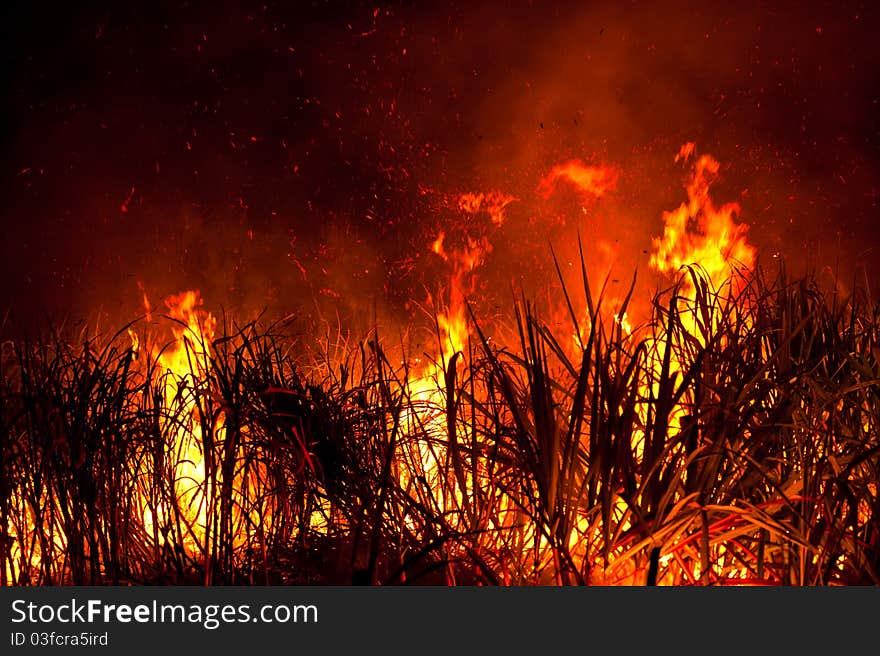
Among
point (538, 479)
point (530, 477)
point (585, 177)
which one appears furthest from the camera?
point (585, 177)

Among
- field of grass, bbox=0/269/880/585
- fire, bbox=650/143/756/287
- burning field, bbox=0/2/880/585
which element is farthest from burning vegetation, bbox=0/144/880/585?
fire, bbox=650/143/756/287

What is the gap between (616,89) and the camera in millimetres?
5395

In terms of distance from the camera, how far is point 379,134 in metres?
5.69

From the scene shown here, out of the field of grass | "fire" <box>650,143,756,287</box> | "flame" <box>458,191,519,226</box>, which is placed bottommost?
the field of grass

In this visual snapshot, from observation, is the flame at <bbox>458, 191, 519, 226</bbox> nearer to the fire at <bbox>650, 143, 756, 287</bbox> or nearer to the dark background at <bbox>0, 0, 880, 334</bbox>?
the dark background at <bbox>0, 0, 880, 334</bbox>

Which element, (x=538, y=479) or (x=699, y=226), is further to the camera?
(x=699, y=226)

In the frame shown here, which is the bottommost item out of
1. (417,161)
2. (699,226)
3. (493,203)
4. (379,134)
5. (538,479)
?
(538,479)

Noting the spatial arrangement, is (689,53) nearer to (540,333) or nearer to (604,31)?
(604,31)

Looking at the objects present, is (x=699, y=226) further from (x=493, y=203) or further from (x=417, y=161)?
(x=417, y=161)

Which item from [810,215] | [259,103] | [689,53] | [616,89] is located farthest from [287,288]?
[810,215]

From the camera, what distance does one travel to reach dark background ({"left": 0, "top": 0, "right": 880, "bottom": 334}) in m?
5.34

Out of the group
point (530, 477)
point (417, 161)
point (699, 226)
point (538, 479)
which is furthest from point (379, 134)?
point (538, 479)

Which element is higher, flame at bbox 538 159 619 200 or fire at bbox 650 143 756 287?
flame at bbox 538 159 619 200

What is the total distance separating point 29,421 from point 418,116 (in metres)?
4.29
